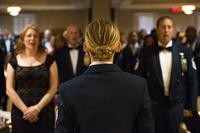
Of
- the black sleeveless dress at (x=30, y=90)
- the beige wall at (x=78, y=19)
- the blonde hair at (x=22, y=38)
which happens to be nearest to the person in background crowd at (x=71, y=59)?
the blonde hair at (x=22, y=38)

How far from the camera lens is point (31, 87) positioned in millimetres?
3602

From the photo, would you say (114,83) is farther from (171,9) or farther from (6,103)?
(171,9)

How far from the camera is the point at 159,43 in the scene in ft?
12.6

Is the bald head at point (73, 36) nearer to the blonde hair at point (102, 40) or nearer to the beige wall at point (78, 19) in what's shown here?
the blonde hair at point (102, 40)

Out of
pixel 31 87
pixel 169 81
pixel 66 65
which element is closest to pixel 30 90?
pixel 31 87

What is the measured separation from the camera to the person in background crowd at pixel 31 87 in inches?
141

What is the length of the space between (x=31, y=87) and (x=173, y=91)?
1.26 m

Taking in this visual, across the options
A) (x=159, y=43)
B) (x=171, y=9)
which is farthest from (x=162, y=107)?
(x=171, y=9)

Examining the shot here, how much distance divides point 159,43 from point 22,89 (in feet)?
4.35

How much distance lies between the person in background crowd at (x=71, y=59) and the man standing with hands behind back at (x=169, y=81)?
109cm

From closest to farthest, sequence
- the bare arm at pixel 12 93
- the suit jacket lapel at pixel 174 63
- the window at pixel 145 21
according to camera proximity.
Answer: the bare arm at pixel 12 93
the suit jacket lapel at pixel 174 63
the window at pixel 145 21

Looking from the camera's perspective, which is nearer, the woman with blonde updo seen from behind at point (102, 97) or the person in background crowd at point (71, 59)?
the woman with blonde updo seen from behind at point (102, 97)

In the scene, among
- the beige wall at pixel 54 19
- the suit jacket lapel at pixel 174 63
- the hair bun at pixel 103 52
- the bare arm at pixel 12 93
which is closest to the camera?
the hair bun at pixel 103 52

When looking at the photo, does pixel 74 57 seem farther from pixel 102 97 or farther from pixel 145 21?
pixel 145 21
